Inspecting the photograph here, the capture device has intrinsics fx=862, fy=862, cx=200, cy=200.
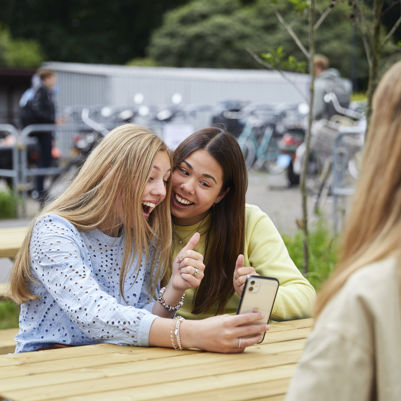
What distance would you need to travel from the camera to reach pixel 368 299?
4.09ft

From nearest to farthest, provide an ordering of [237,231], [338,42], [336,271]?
[336,271] < [237,231] < [338,42]

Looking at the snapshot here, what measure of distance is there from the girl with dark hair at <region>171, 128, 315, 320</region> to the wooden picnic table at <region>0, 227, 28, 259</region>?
133 centimetres

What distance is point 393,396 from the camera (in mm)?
1268

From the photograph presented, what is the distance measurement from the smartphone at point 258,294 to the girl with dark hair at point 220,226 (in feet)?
1.97

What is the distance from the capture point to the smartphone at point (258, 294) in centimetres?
222

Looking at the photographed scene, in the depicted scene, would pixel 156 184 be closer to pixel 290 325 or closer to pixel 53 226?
pixel 53 226

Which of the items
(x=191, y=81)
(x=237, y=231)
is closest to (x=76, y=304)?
(x=237, y=231)

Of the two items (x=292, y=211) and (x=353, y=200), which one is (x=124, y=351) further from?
(x=292, y=211)

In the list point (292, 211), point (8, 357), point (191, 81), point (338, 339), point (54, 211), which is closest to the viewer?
point (338, 339)

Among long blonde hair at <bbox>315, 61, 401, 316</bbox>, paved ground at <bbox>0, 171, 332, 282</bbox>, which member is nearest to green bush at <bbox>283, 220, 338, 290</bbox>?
paved ground at <bbox>0, 171, 332, 282</bbox>

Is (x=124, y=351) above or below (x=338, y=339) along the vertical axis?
below

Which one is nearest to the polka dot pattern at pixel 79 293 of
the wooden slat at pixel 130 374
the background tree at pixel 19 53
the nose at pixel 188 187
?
the wooden slat at pixel 130 374

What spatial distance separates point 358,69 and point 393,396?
36893mm

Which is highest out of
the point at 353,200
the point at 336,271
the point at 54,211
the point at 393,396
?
the point at 353,200
